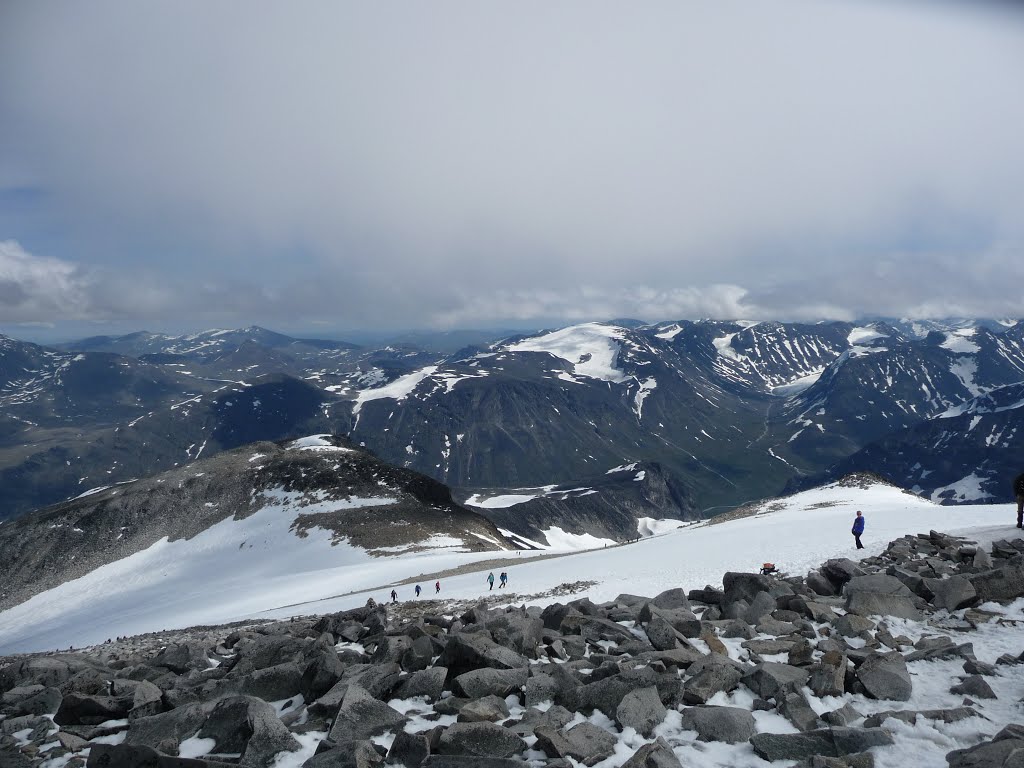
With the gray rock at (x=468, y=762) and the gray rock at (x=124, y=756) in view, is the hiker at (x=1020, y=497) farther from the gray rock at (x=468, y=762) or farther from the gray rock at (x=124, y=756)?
the gray rock at (x=124, y=756)

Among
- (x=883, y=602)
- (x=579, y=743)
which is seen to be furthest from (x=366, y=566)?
(x=579, y=743)

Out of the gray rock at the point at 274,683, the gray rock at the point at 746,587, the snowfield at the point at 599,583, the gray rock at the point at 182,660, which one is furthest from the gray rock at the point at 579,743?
the gray rock at the point at 182,660

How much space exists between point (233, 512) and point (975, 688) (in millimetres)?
95337

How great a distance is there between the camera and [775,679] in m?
9.42

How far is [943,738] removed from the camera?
7516 millimetres

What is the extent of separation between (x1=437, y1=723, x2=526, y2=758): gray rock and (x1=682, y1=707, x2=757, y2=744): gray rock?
9.10 feet

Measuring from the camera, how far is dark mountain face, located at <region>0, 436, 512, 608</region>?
247 ft

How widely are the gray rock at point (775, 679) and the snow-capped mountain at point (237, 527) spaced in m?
56.5

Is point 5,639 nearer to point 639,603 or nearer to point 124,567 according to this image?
point 124,567

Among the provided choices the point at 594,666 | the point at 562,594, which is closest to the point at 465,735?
the point at 594,666

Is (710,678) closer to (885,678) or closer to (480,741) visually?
(885,678)

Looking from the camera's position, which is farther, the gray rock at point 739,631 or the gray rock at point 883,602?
the gray rock at point 883,602

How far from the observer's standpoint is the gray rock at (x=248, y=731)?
26.8ft

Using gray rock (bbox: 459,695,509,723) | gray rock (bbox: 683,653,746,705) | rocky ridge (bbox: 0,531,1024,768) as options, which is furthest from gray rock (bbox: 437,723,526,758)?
gray rock (bbox: 683,653,746,705)
